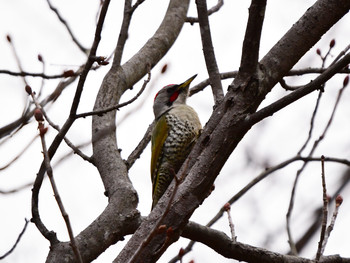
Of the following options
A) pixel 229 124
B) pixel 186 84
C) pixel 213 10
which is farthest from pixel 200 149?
pixel 186 84

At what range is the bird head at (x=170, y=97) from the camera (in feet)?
24.7

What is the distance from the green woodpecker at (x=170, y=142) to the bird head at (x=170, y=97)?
0.31 meters

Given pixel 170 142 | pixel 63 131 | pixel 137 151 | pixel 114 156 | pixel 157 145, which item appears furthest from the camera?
pixel 157 145

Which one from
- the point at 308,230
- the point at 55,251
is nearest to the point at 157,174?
the point at 55,251

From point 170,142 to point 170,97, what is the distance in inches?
50.8

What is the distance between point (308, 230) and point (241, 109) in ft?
3.01

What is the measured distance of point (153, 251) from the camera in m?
3.08

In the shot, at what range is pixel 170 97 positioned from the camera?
7.77 m

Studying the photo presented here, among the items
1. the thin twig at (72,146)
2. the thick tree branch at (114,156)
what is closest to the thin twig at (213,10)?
the thick tree branch at (114,156)

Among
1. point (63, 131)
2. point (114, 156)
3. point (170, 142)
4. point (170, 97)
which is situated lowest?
point (63, 131)

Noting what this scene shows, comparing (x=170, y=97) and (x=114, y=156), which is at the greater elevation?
(x=170, y=97)

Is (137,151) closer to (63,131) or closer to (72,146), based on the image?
(72,146)

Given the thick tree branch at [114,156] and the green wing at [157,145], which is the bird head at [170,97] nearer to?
the green wing at [157,145]

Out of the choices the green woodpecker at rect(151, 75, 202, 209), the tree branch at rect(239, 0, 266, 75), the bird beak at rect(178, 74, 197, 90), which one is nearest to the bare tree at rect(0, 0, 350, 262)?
the tree branch at rect(239, 0, 266, 75)
